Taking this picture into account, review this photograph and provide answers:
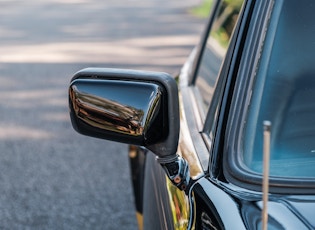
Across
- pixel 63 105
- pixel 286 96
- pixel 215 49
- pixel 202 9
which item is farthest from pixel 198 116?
pixel 202 9

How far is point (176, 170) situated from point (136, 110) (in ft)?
0.62

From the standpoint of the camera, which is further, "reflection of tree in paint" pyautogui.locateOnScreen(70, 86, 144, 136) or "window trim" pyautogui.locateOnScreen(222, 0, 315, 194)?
"reflection of tree in paint" pyautogui.locateOnScreen(70, 86, 144, 136)

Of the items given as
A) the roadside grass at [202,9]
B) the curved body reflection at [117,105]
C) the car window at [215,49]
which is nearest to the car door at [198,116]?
the car window at [215,49]

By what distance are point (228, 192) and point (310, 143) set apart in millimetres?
290

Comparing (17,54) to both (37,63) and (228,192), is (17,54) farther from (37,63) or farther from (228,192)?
(228,192)

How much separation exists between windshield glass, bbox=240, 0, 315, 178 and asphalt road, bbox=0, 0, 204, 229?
2.98 metres

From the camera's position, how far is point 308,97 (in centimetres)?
212

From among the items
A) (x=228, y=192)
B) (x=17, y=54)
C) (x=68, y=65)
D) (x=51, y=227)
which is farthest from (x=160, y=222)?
(x=17, y=54)

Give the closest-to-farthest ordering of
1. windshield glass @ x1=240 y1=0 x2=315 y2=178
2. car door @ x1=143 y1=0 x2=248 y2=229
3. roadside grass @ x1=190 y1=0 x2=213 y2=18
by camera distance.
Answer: windshield glass @ x1=240 y1=0 x2=315 y2=178 < car door @ x1=143 y1=0 x2=248 y2=229 < roadside grass @ x1=190 y1=0 x2=213 y2=18

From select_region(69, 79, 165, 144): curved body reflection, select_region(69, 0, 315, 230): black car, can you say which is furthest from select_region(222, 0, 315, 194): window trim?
select_region(69, 79, 165, 144): curved body reflection

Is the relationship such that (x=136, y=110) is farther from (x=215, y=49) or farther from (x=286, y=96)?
(x=215, y=49)

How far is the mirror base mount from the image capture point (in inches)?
80.5

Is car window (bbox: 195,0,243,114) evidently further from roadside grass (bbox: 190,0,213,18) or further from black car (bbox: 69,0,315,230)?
roadside grass (bbox: 190,0,213,18)

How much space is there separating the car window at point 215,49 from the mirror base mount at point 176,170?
0.76 m
